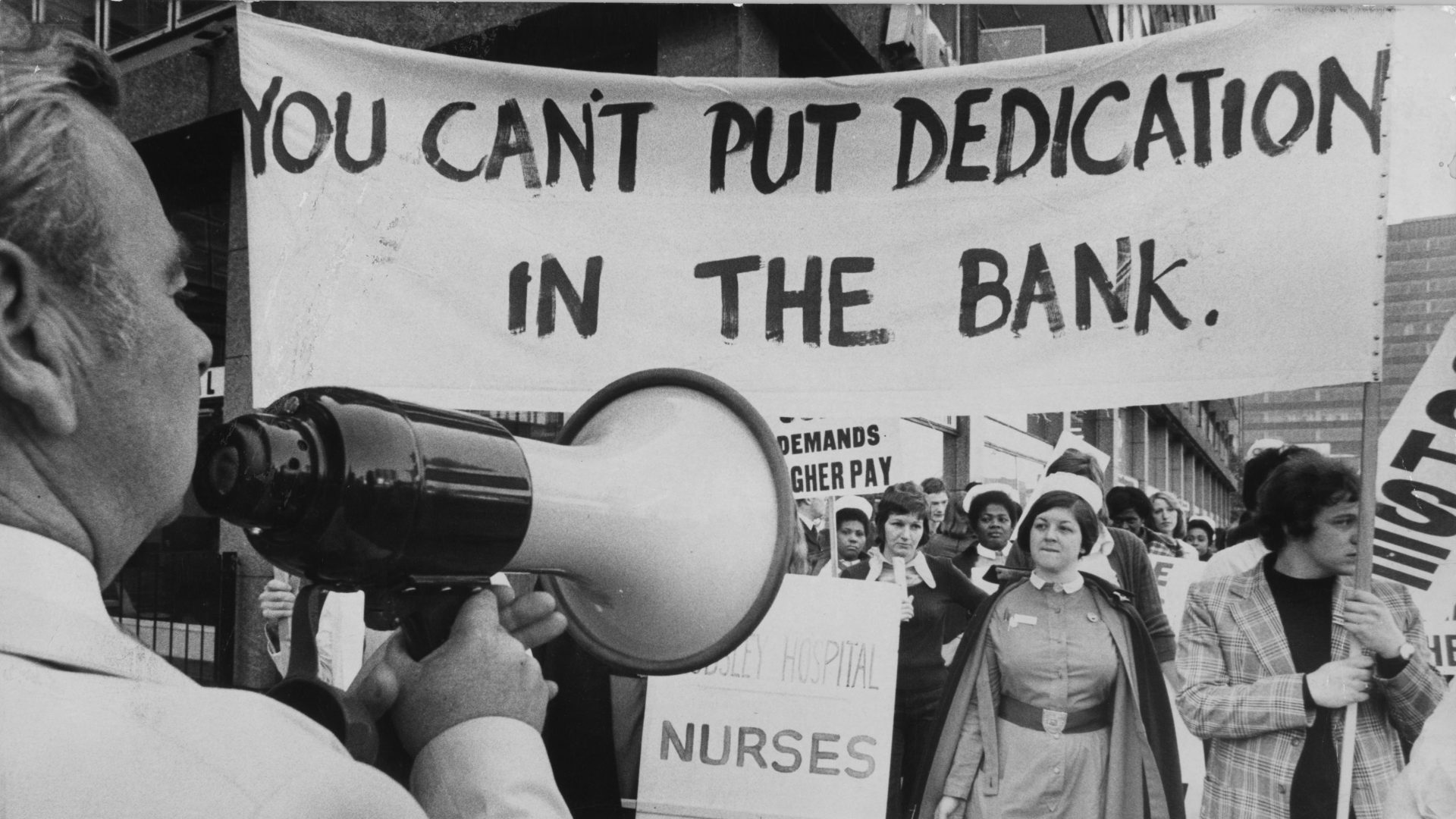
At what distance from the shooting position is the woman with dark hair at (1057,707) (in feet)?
9.26

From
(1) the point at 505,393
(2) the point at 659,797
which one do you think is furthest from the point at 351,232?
(2) the point at 659,797

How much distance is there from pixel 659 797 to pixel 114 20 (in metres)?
2.23

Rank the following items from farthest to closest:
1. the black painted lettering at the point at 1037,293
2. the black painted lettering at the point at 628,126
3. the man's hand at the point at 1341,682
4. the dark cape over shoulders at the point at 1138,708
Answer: the dark cape over shoulders at the point at 1138,708 → the black painted lettering at the point at 628,126 → the black painted lettering at the point at 1037,293 → the man's hand at the point at 1341,682

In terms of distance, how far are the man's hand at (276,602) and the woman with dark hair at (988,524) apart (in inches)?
102

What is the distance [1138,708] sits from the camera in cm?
285

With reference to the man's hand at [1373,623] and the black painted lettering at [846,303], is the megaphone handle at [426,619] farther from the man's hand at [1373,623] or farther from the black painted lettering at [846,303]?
the man's hand at [1373,623]

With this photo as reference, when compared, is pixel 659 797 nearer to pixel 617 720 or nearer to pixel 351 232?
pixel 617 720

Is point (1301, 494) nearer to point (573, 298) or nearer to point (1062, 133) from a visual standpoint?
point (1062, 133)

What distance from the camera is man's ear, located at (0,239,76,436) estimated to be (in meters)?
0.63

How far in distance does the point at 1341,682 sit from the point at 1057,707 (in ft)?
2.93

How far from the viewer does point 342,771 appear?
0.61 m

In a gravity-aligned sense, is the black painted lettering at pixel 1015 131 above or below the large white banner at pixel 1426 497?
above

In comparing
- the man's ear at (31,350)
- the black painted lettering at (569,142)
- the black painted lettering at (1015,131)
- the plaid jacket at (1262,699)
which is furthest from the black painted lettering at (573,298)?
the man's ear at (31,350)

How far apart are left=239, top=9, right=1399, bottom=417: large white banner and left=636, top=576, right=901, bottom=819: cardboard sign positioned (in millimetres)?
1137
